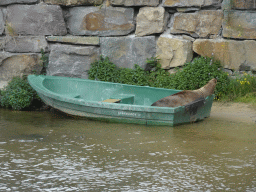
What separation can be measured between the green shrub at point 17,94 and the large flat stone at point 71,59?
0.69m

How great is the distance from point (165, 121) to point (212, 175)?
2.12 meters

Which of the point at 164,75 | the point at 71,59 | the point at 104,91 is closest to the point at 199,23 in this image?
the point at 164,75

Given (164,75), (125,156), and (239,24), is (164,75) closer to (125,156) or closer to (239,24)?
(239,24)

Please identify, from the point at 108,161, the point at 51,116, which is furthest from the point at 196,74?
the point at 108,161

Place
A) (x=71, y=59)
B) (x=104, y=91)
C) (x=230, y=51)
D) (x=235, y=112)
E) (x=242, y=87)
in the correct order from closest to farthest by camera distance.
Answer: (x=235, y=112)
(x=104, y=91)
(x=242, y=87)
(x=230, y=51)
(x=71, y=59)

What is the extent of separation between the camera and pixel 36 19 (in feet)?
28.0

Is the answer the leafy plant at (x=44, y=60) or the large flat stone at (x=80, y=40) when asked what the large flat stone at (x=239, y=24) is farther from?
the leafy plant at (x=44, y=60)

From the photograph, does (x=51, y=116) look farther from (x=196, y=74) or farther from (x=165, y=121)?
(x=196, y=74)

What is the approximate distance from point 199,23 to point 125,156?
4.16m

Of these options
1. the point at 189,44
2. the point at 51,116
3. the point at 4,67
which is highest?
the point at 189,44

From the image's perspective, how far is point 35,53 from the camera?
8484 mm

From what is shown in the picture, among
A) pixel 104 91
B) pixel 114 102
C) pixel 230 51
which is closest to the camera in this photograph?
pixel 114 102

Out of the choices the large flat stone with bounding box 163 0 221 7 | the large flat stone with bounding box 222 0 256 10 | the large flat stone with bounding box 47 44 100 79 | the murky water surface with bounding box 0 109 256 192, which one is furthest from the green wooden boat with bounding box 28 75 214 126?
the large flat stone with bounding box 222 0 256 10

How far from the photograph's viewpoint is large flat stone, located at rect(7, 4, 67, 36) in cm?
845
